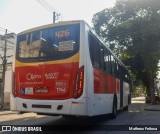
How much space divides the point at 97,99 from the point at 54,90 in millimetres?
1821

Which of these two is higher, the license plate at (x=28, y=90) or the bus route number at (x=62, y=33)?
the bus route number at (x=62, y=33)

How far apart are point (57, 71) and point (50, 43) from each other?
98cm

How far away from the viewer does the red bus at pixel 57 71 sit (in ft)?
28.4

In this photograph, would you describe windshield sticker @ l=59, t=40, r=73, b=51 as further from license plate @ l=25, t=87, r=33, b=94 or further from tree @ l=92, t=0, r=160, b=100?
tree @ l=92, t=0, r=160, b=100

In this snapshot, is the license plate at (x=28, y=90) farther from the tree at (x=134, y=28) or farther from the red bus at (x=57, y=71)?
the tree at (x=134, y=28)

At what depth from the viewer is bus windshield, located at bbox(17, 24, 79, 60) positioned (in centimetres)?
909

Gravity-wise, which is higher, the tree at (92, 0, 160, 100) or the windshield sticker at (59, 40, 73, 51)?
the tree at (92, 0, 160, 100)

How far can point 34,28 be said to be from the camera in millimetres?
9898

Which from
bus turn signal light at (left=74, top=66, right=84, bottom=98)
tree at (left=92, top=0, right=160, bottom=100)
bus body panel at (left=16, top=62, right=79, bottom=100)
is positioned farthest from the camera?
tree at (left=92, top=0, right=160, bottom=100)

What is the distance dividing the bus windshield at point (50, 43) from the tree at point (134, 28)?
85.3ft

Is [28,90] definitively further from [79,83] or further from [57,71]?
[79,83]

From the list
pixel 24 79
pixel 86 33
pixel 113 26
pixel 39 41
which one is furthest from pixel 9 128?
pixel 113 26

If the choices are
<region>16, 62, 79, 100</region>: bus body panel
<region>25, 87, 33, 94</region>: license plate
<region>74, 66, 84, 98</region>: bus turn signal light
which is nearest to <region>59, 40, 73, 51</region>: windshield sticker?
<region>16, 62, 79, 100</region>: bus body panel

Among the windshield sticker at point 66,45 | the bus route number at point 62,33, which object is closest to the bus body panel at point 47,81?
the windshield sticker at point 66,45
